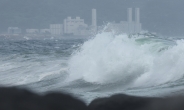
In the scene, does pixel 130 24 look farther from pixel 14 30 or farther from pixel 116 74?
pixel 116 74

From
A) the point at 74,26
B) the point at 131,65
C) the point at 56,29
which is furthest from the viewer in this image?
the point at 56,29

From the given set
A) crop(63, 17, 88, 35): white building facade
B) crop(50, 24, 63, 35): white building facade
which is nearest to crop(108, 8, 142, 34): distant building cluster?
crop(63, 17, 88, 35): white building facade

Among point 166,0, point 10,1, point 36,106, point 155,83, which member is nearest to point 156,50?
point 155,83

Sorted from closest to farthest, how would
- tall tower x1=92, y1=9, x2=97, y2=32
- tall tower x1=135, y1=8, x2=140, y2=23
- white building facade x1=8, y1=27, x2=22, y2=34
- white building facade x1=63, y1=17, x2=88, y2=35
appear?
tall tower x1=92, y1=9, x2=97, y2=32
tall tower x1=135, y1=8, x2=140, y2=23
white building facade x1=63, y1=17, x2=88, y2=35
white building facade x1=8, y1=27, x2=22, y2=34

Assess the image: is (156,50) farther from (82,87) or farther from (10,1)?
(10,1)

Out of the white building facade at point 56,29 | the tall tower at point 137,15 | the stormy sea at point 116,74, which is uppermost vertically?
the tall tower at point 137,15

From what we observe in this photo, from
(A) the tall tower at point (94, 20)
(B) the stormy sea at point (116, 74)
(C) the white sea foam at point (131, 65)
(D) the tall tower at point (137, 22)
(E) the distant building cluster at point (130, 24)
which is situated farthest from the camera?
(A) the tall tower at point (94, 20)

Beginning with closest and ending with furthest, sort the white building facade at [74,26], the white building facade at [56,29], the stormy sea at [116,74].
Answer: the stormy sea at [116,74] → the white building facade at [74,26] → the white building facade at [56,29]

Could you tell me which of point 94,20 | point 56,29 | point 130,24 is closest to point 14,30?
point 56,29

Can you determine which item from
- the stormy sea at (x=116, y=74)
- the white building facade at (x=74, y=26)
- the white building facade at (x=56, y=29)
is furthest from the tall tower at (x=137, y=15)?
the stormy sea at (x=116, y=74)

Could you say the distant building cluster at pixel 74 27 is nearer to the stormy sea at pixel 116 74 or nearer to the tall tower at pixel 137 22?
the tall tower at pixel 137 22

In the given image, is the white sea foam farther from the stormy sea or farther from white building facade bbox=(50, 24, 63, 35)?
white building facade bbox=(50, 24, 63, 35)

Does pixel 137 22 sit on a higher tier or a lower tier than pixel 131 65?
higher

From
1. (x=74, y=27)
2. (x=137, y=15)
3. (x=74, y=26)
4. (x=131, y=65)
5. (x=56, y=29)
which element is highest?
(x=137, y=15)
